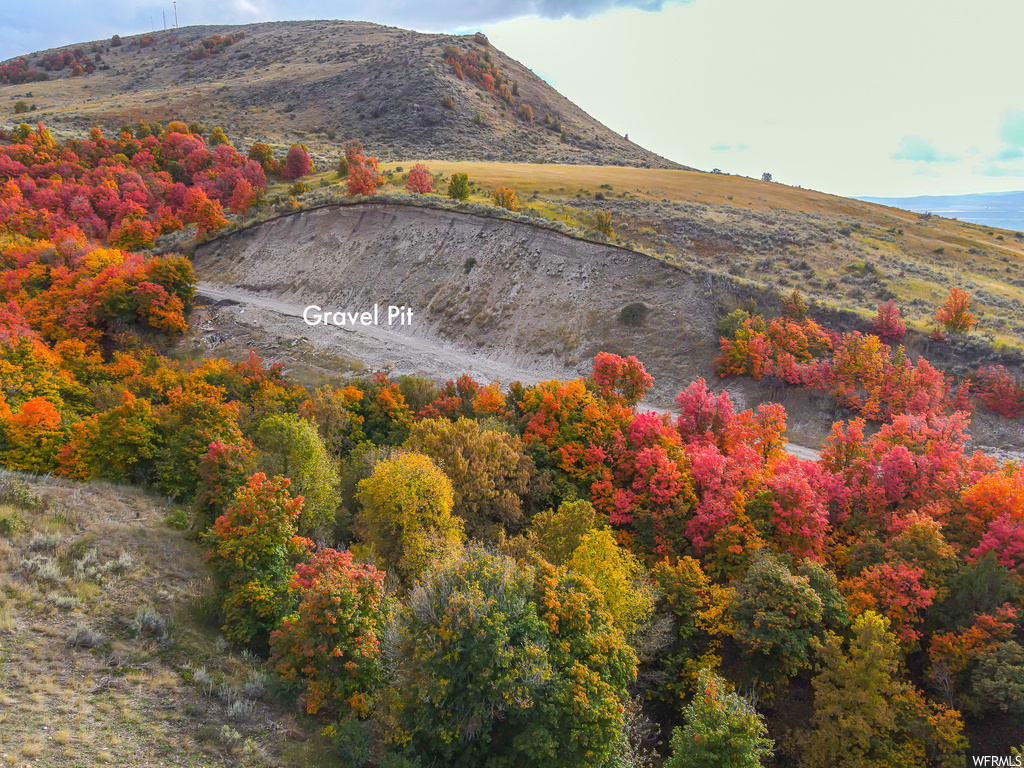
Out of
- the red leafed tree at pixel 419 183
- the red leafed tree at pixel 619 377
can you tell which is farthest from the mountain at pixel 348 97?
the red leafed tree at pixel 619 377

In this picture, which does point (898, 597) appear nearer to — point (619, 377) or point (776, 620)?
point (776, 620)

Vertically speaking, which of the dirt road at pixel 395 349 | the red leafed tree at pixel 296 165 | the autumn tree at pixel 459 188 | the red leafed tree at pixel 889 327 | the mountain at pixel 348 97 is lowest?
the dirt road at pixel 395 349

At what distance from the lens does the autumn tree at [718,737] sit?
14.9 meters

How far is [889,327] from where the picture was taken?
40688 millimetres

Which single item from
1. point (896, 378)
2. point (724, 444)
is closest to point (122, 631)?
point (724, 444)

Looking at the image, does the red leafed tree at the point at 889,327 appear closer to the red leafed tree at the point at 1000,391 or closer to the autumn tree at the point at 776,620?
the red leafed tree at the point at 1000,391

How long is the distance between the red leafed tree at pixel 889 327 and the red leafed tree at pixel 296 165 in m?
73.6

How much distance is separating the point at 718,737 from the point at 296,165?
84905 mm

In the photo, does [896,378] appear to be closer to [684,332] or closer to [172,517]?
[684,332]

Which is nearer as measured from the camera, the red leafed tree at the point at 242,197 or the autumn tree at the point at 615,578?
the autumn tree at the point at 615,578

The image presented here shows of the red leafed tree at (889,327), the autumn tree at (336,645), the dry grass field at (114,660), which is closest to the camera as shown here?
the dry grass field at (114,660)

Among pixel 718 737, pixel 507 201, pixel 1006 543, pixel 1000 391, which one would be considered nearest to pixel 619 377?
pixel 1006 543

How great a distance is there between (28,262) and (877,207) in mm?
106286

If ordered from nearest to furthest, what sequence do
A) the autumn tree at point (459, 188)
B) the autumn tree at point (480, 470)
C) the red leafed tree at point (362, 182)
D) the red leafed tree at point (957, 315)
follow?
the autumn tree at point (480, 470) < the red leafed tree at point (957, 315) < the autumn tree at point (459, 188) < the red leafed tree at point (362, 182)
